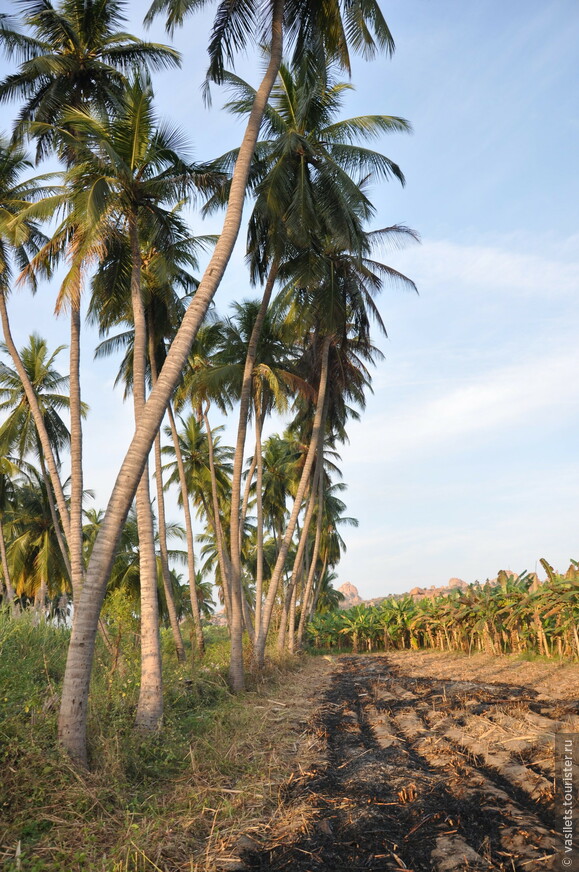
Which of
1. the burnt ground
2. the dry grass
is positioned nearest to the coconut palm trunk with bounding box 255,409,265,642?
the burnt ground

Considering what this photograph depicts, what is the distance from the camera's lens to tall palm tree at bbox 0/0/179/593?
37.8ft

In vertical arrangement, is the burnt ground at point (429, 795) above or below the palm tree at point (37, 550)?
below

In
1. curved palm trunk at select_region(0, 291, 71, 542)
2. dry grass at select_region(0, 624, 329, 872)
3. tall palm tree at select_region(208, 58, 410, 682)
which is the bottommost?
dry grass at select_region(0, 624, 329, 872)

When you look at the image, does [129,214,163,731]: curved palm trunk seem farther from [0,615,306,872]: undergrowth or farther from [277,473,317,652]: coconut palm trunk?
[277,473,317,652]: coconut palm trunk

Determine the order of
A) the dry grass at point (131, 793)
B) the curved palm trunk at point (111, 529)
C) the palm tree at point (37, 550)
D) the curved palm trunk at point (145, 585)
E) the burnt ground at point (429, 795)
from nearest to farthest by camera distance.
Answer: the burnt ground at point (429, 795) → the dry grass at point (131, 793) → the curved palm trunk at point (111, 529) → the curved palm trunk at point (145, 585) → the palm tree at point (37, 550)

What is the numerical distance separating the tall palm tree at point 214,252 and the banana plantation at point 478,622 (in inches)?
440

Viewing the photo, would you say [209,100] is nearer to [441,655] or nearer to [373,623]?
[441,655]

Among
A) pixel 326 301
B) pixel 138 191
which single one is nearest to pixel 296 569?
pixel 326 301

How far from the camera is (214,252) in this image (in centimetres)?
770

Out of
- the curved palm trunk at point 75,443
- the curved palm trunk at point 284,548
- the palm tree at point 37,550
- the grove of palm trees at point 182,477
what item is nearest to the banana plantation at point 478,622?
the grove of palm trees at point 182,477

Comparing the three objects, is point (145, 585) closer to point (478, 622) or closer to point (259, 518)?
point (259, 518)

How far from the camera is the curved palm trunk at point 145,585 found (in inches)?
320

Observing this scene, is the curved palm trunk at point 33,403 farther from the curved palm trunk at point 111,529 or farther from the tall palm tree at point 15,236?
the curved palm trunk at point 111,529

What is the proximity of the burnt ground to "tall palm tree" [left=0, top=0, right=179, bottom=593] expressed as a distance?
6.24 meters
